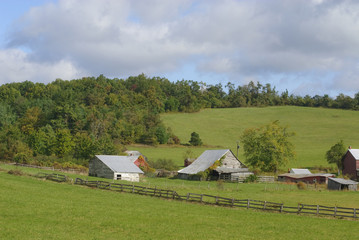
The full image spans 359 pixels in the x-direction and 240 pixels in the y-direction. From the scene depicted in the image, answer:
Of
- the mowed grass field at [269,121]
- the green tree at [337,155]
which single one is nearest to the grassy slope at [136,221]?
the green tree at [337,155]

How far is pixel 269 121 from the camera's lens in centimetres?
15412

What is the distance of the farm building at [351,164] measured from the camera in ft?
271

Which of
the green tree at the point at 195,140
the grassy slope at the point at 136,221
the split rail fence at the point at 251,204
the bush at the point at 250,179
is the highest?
the green tree at the point at 195,140

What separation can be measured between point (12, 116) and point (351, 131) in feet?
339

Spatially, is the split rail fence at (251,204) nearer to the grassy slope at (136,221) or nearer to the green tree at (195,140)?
the grassy slope at (136,221)

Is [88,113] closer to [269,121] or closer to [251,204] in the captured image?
[269,121]

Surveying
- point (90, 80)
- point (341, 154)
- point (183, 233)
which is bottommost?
point (183, 233)

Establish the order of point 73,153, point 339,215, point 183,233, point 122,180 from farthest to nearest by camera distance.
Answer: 1. point 73,153
2. point 122,180
3. point 339,215
4. point 183,233

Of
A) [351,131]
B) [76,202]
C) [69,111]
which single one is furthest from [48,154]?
[351,131]

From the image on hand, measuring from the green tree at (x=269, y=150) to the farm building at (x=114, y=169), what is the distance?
1088 inches

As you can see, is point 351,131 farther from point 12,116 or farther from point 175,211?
point 175,211

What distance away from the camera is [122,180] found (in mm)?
66625

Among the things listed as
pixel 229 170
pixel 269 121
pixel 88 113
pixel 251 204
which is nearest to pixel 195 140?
pixel 88 113

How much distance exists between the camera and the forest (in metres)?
96.8
